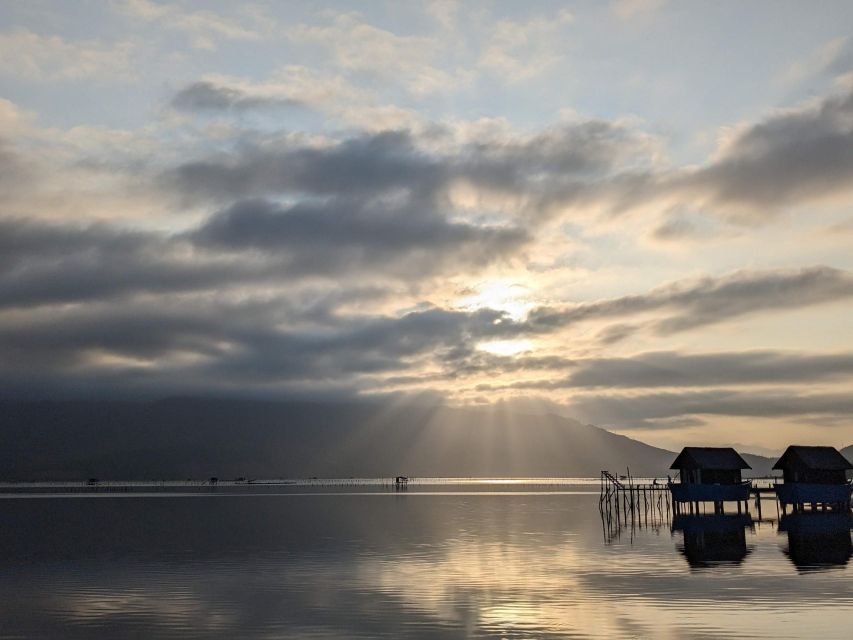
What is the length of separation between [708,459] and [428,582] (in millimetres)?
63463

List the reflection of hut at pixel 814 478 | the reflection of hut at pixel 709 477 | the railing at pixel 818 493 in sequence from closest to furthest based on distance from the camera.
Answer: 1. the railing at pixel 818 493
2. the reflection of hut at pixel 814 478
3. the reflection of hut at pixel 709 477

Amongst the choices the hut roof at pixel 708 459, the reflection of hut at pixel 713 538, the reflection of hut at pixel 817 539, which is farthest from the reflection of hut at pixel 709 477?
the reflection of hut at pixel 817 539

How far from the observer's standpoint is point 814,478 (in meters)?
98.7

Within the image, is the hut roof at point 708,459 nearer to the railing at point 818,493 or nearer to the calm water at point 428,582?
the railing at point 818,493

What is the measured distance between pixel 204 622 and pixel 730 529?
61884 millimetres

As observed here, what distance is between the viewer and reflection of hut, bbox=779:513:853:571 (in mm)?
55469

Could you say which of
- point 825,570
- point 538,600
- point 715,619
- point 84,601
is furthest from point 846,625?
point 84,601

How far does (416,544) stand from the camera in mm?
69625

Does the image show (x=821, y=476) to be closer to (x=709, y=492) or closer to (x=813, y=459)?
(x=813, y=459)

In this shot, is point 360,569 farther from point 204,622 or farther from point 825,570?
point 825,570

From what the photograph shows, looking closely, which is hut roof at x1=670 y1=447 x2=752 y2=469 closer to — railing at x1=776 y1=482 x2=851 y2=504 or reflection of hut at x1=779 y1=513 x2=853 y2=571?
railing at x1=776 y1=482 x2=851 y2=504

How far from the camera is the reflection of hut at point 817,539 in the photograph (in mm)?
55469

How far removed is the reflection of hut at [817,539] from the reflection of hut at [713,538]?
3648 mm

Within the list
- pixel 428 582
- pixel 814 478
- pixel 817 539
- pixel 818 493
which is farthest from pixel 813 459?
pixel 428 582
